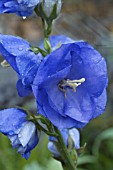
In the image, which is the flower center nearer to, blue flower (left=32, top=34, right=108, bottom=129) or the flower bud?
blue flower (left=32, top=34, right=108, bottom=129)

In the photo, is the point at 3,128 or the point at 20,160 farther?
the point at 20,160

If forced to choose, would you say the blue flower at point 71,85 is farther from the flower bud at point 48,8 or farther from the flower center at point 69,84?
the flower bud at point 48,8

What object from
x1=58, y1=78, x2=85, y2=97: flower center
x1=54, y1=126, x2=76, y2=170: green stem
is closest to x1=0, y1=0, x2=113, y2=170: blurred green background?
x1=54, y1=126, x2=76, y2=170: green stem

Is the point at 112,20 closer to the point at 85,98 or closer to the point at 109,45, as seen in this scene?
the point at 109,45

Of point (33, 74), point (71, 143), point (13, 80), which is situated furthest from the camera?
point (13, 80)

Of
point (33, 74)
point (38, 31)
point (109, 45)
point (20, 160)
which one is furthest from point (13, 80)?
point (33, 74)

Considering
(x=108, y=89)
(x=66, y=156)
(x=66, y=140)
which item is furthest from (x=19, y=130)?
(x=108, y=89)

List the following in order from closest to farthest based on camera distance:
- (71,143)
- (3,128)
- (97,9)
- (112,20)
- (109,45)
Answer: (3,128), (71,143), (109,45), (112,20), (97,9)
